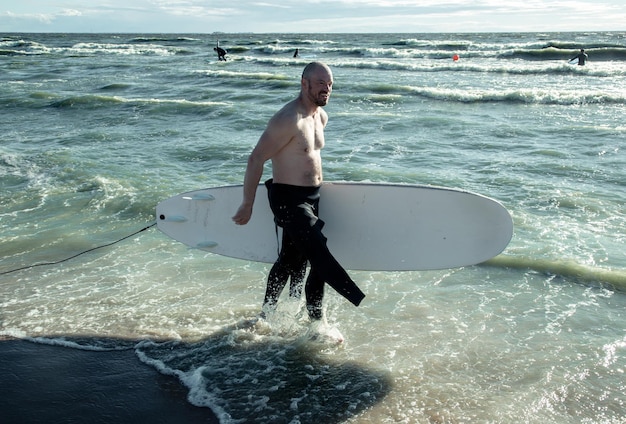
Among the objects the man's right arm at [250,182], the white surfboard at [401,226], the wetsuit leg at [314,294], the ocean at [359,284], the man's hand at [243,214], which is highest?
the man's right arm at [250,182]

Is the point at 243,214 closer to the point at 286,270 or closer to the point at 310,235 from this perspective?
the point at 310,235

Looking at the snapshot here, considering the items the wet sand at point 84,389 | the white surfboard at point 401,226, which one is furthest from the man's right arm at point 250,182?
the wet sand at point 84,389

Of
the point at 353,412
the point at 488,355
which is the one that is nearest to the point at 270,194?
the point at 353,412

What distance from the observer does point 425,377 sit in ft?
12.3

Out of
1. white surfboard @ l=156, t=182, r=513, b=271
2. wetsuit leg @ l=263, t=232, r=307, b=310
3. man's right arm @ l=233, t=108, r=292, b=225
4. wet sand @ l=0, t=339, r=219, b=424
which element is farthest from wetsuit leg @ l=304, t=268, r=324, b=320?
wet sand @ l=0, t=339, r=219, b=424

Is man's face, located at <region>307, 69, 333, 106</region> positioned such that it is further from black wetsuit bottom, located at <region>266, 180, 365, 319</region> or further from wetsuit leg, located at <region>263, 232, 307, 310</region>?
wetsuit leg, located at <region>263, 232, 307, 310</region>

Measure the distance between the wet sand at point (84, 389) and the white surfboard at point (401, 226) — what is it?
1379 mm

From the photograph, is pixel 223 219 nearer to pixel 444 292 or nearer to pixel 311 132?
pixel 311 132

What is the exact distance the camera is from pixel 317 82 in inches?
146

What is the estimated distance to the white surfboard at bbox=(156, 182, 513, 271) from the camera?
4363 millimetres

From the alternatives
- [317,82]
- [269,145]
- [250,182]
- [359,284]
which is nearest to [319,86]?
[317,82]

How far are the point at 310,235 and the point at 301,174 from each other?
1.28 ft

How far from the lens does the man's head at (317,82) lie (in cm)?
369

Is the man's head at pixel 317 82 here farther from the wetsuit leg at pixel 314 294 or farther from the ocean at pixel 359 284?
the ocean at pixel 359 284
